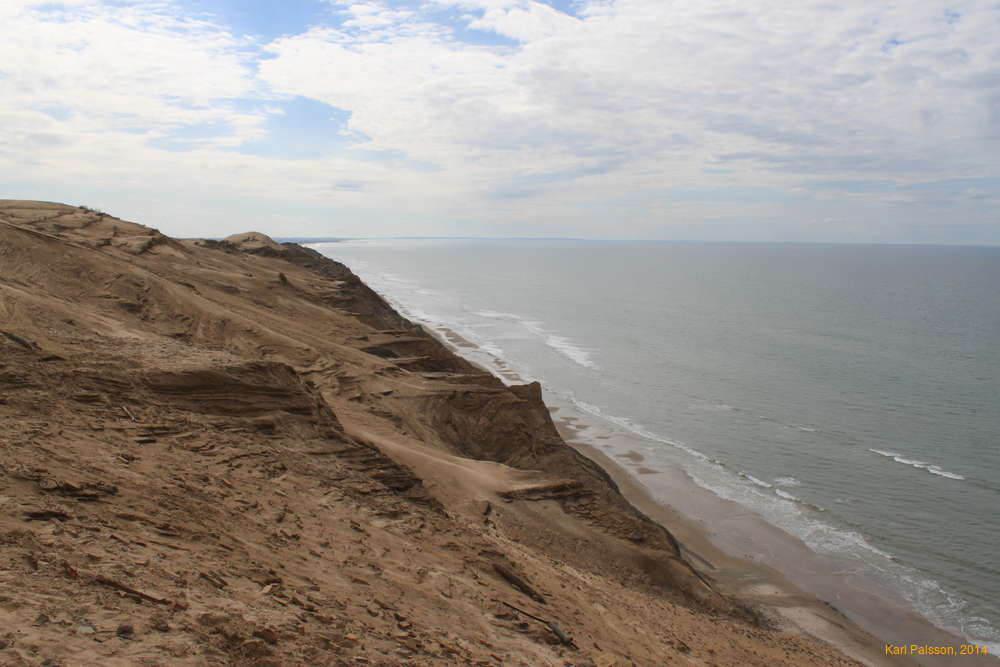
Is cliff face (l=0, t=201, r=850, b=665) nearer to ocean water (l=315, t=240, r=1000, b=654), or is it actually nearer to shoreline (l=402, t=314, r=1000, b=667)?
shoreline (l=402, t=314, r=1000, b=667)

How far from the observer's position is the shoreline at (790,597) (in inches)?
615

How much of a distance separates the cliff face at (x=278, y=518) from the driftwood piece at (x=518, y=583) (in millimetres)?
37

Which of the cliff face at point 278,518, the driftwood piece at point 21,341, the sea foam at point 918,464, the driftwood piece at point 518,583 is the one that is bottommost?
the sea foam at point 918,464

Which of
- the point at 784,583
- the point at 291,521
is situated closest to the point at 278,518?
the point at 291,521

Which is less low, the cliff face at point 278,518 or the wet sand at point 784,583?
the cliff face at point 278,518

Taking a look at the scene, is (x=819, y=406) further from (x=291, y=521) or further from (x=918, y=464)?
(x=291, y=521)

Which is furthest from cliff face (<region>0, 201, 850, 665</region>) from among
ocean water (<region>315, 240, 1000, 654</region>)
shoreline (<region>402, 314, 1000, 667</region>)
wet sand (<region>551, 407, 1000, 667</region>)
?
ocean water (<region>315, 240, 1000, 654</region>)

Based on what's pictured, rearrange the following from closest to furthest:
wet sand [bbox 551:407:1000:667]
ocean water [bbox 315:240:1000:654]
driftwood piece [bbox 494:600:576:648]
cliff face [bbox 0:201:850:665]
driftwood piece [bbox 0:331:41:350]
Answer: cliff face [bbox 0:201:850:665], driftwood piece [bbox 494:600:576:648], driftwood piece [bbox 0:331:41:350], wet sand [bbox 551:407:1000:667], ocean water [bbox 315:240:1000:654]

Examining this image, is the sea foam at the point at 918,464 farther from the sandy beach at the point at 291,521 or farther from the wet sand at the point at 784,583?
the sandy beach at the point at 291,521

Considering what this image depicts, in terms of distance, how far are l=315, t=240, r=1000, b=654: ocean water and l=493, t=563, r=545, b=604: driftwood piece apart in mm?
13860

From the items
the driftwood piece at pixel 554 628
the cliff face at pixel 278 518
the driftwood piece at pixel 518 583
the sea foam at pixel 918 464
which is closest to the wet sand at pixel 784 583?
the cliff face at pixel 278 518

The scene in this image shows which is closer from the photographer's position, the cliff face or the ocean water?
the cliff face

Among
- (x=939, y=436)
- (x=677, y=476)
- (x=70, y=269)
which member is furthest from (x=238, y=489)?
(x=939, y=436)

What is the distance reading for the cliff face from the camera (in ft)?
17.0
